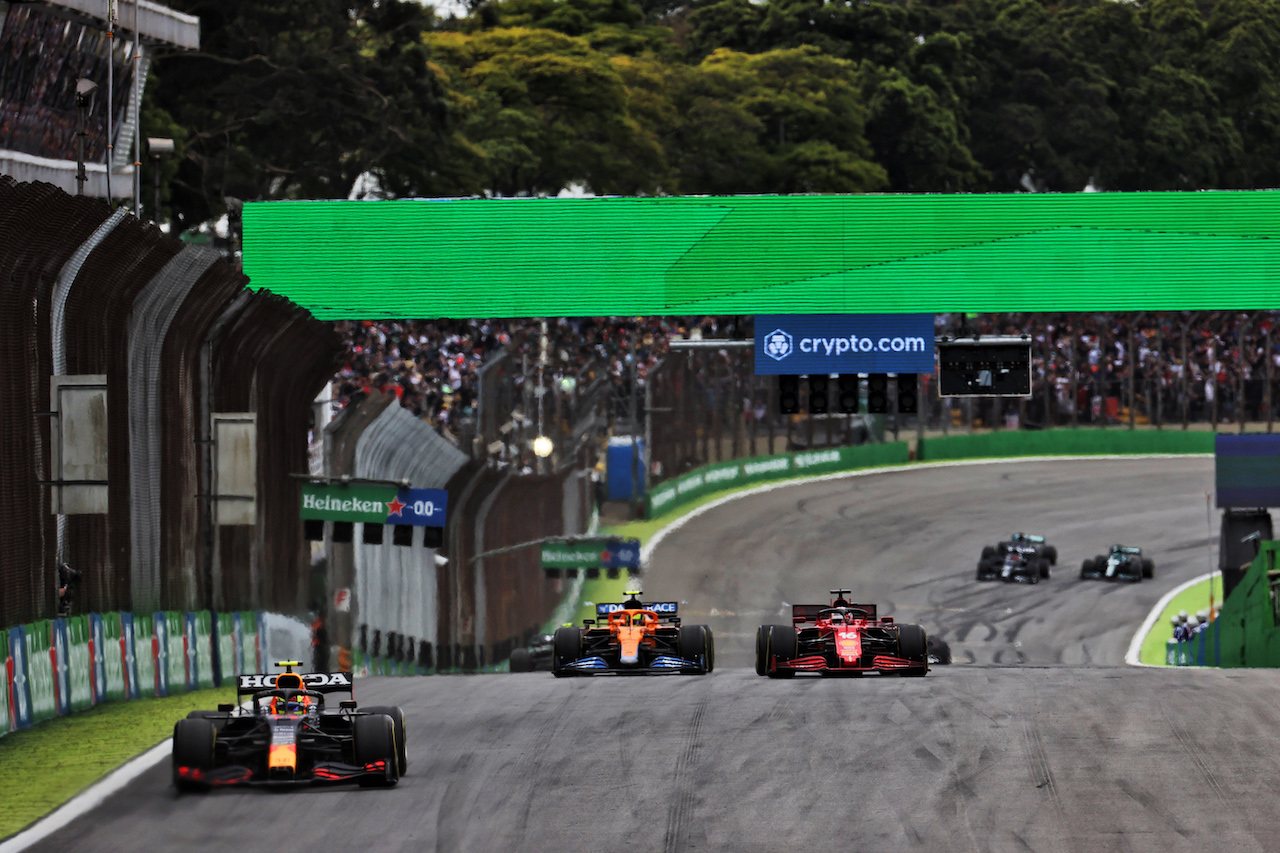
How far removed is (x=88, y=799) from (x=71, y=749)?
5.53 ft

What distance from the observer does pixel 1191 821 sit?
34.7 ft

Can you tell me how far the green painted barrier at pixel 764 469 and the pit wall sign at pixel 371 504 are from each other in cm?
1874

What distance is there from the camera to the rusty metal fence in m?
13.2

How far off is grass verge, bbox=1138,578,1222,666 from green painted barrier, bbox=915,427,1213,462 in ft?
33.6

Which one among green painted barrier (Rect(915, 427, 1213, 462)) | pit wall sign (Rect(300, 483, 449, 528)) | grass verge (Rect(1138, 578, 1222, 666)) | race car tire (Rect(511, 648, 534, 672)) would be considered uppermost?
pit wall sign (Rect(300, 483, 449, 528))

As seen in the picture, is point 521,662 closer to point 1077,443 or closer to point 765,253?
point 765,253

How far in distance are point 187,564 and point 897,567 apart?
23.8 m

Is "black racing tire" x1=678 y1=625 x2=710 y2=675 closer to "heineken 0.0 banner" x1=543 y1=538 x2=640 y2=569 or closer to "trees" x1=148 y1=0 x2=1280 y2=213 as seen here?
"heineken 0.0 banner" x1=543 y1=538 x2=640 y2=569

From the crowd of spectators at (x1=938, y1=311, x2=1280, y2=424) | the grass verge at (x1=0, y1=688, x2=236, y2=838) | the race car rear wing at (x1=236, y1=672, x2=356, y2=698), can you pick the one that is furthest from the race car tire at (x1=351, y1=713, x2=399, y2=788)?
the crowd of spectators at (x1=938, y1=311, x2=1280, y2=424)

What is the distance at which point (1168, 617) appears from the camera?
3428 cm

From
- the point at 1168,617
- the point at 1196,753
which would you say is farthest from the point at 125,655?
the point at 1168,617

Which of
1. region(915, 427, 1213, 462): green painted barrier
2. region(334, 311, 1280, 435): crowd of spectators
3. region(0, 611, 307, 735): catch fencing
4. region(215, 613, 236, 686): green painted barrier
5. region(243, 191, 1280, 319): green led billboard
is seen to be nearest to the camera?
region(0, 611, 307, 735): catch fencing

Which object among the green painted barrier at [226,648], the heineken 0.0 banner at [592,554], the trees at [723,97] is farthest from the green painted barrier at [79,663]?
the trees at [723,97]

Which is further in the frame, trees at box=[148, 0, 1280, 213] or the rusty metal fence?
trees at box=[148, 0, 1280, 213]
